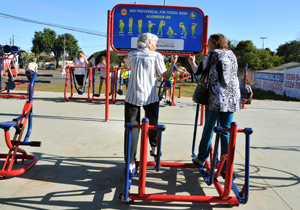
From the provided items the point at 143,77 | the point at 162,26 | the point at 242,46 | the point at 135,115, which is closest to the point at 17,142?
the point at 135,115

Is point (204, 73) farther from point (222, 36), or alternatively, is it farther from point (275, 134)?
point (275, 134)

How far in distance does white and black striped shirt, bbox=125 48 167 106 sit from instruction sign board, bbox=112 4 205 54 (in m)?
3.39

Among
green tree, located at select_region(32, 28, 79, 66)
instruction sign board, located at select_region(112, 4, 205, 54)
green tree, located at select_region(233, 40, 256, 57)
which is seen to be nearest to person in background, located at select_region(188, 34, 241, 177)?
instruction sign board, located at select_region(112, 4, 205, 54)

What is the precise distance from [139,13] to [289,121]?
510 centimetres

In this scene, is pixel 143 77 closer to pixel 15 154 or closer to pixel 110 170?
pixel 110 170

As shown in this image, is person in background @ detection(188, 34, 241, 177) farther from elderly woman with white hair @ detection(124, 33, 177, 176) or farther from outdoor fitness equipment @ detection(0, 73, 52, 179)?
outdoor fitness equipment @ detection(0, 73, 52, 179)

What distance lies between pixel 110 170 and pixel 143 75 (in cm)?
140

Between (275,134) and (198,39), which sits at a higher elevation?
(198,39)

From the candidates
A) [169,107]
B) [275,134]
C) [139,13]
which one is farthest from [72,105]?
[275,134]

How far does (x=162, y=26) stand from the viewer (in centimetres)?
665

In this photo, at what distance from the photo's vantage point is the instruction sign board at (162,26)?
21.7ft

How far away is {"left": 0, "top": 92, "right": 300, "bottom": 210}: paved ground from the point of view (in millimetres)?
2992

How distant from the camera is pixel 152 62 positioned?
134 inches

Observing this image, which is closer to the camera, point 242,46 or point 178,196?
point 178,196
